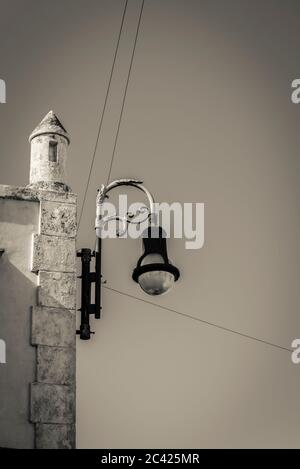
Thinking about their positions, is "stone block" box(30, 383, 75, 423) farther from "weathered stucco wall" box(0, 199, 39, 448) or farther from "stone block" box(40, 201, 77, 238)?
"stone block" box(40, 201, 77, 238)

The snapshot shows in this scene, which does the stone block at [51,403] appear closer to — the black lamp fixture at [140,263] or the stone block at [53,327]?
the stone block at [53,327]

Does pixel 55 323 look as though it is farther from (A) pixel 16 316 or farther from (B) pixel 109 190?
(B) pixel 109 190

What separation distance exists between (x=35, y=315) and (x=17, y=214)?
1.46 m

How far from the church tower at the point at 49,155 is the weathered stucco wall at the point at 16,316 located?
21.1 inches

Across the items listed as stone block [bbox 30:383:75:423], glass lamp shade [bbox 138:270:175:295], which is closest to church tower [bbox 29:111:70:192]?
glass lamp shade [bbox 138:270:175:295]

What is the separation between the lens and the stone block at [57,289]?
1406 centimetres

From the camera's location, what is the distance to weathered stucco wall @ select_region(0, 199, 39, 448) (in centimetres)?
1320

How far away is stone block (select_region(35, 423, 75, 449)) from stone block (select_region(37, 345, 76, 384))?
0.55 m

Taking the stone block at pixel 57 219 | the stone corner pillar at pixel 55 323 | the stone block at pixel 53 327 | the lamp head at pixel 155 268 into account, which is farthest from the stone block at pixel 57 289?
the lamp head at pixel 155 268

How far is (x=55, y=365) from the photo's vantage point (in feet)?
44.7

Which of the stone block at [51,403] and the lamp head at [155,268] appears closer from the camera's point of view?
the stone block at [51,403]

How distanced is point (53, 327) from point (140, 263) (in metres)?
1.31

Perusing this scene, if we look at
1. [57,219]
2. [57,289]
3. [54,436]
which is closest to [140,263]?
[57,289]
